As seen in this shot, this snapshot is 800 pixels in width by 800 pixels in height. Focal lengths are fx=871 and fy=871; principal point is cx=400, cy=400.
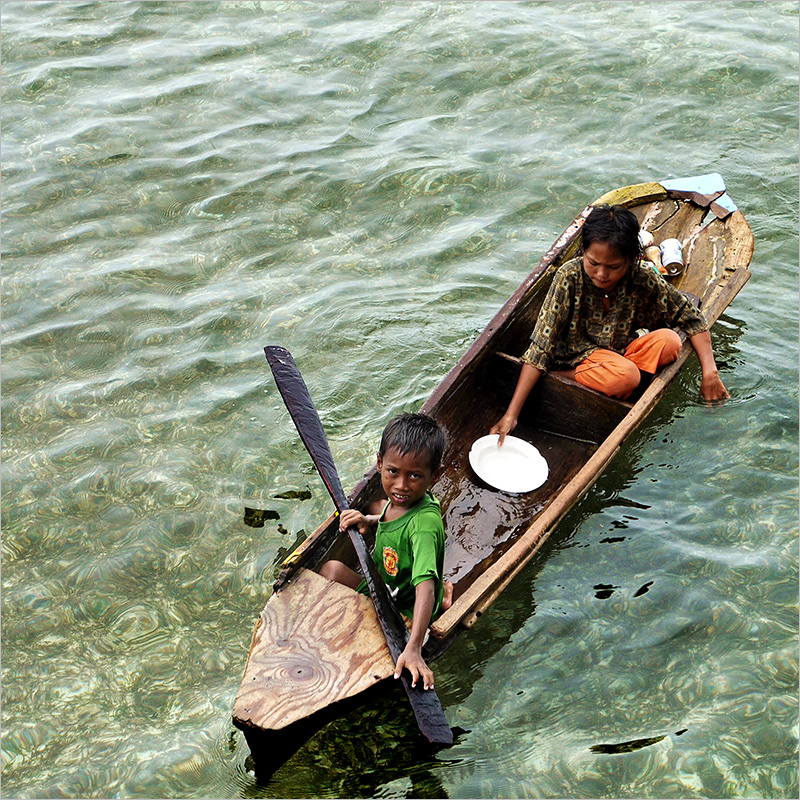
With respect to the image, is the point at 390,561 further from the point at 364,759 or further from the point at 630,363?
the point at 630,363

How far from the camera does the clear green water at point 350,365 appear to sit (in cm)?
381

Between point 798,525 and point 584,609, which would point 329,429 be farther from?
point 798,525

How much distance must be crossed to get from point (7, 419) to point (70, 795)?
9.06 feet

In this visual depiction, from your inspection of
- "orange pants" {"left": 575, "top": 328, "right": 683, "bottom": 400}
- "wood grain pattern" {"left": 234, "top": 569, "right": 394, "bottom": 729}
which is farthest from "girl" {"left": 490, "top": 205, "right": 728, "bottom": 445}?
"wood grain pattern" {"left": 234, "top": 569, "right": 394, "bottom": 729}

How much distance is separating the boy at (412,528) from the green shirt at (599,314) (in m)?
1.65

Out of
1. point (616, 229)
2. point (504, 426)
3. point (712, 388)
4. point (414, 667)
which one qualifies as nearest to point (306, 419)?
point (414, 667)

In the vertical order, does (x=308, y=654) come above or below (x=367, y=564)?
below

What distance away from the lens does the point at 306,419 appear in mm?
3965

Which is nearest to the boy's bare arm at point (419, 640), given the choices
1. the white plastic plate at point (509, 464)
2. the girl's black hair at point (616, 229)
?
the white plastic plate at point (509, 464)

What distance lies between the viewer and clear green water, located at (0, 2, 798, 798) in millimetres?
3811

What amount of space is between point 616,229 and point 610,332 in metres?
0.78

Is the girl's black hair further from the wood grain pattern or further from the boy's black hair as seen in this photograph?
the wood grain pattern

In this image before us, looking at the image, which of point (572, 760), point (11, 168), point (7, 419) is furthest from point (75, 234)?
point (572, 760)

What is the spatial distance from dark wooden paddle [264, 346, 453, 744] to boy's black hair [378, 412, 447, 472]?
1.33 feet
